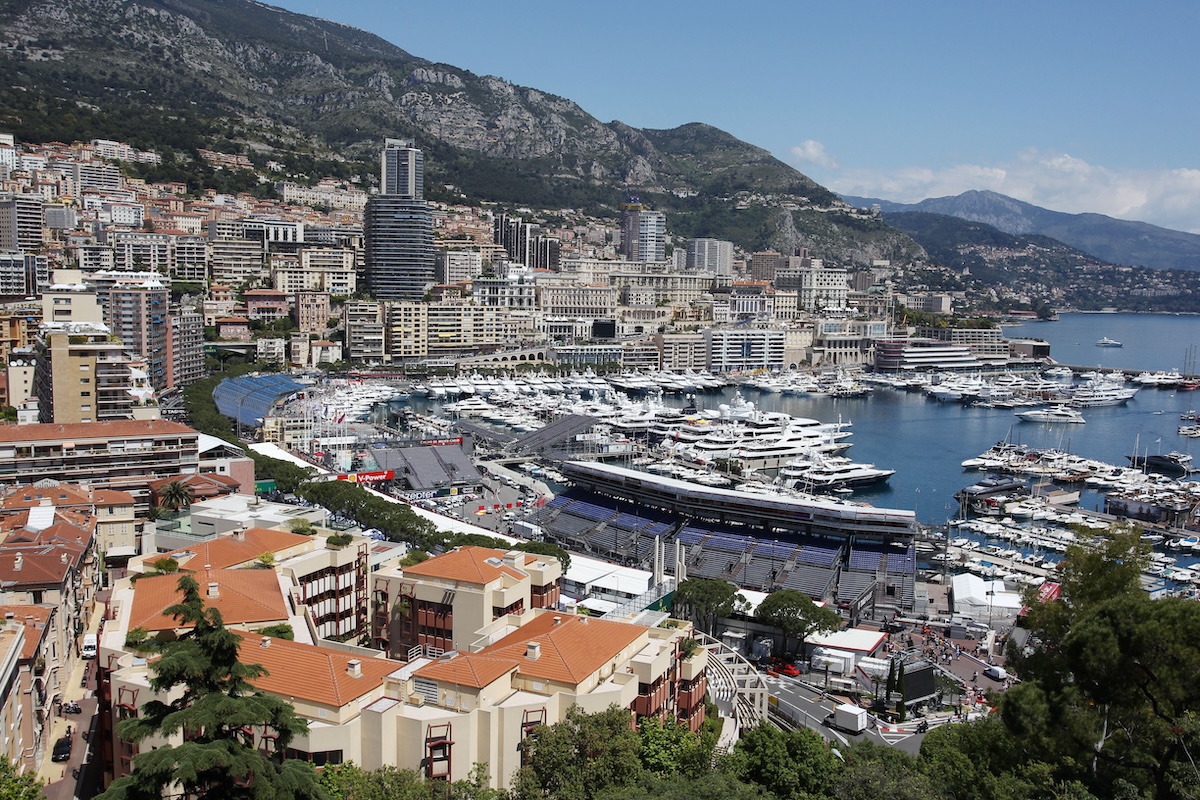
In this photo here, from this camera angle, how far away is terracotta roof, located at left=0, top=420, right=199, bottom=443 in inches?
984

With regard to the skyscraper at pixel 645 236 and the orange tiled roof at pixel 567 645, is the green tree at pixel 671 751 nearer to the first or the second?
the orange tiled roof at pixel 567 645

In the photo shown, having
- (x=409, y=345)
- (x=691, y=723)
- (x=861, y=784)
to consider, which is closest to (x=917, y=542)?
(x=691, y=723)

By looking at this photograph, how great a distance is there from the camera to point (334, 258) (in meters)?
77.3

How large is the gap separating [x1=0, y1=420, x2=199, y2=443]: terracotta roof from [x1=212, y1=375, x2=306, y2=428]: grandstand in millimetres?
16827

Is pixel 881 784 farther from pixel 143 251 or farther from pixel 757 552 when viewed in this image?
pixel 143 251

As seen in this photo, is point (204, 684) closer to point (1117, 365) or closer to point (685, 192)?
point (1117, 365)

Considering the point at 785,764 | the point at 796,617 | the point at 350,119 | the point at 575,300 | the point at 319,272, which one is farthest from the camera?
the point at 350,119

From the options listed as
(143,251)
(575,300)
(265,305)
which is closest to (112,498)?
Result: (265,305)

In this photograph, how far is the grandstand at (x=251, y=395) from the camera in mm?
44125

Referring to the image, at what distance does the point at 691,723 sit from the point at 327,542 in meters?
6.70

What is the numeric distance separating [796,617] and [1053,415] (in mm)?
45425

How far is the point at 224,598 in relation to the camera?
1315 centimetres

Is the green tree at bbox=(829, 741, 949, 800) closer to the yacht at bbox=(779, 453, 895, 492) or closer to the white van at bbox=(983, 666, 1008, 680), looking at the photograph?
the white van at bbox=(983, 666, 1008, 680)

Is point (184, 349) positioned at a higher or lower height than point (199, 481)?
higher
